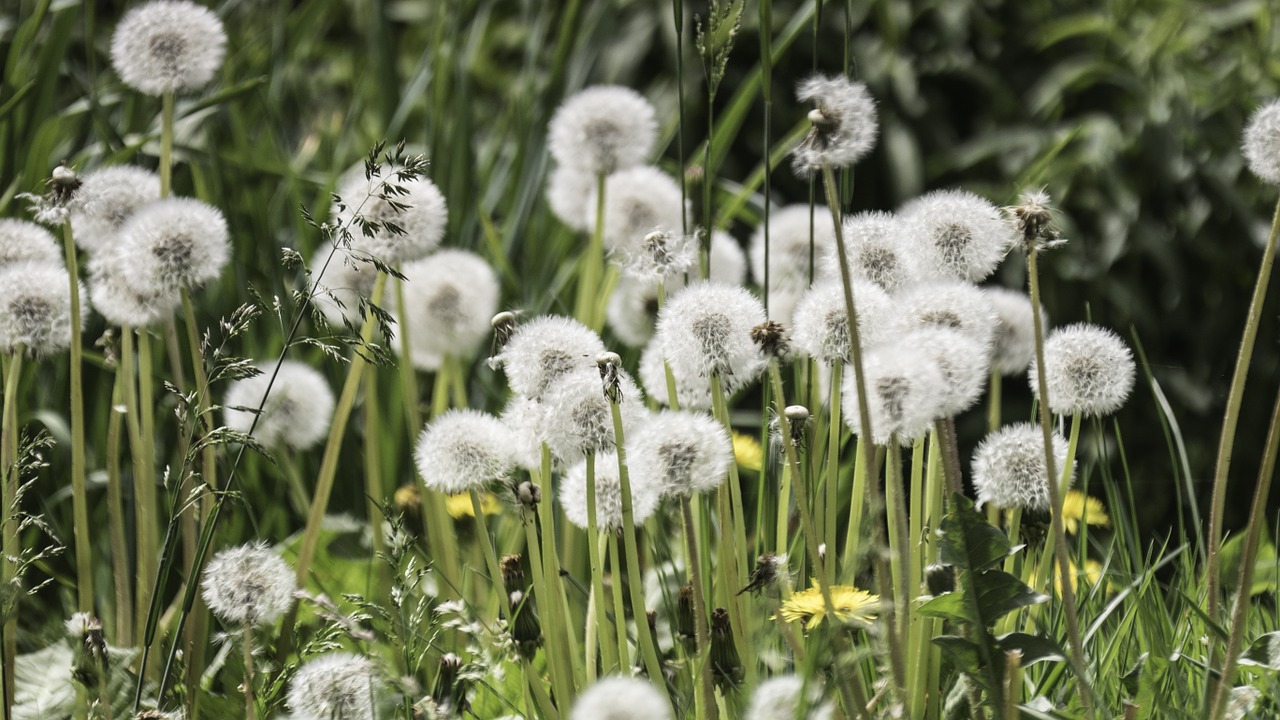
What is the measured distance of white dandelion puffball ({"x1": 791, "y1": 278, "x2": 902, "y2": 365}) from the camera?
118 cm

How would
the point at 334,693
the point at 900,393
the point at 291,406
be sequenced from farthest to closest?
1. the point at 291,406
2. the point at 334,693
3. the point at 900,393

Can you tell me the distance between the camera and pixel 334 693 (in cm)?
110

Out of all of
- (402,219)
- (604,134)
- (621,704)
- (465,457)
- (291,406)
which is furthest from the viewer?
(604,134)

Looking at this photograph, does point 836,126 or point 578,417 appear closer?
point 836,126

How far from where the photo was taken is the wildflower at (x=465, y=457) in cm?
131

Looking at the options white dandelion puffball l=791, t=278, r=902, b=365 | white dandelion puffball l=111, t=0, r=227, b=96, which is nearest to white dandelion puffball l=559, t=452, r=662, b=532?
white dandelion puffball l=791, t=278, r=902, b=365

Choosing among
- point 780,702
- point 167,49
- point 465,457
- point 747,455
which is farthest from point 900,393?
point 167,49

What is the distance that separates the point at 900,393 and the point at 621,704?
330 mm

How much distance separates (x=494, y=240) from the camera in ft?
7.21

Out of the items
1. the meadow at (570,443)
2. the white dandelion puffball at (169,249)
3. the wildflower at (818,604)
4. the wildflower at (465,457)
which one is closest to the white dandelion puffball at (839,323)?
the meadow at (570,443)

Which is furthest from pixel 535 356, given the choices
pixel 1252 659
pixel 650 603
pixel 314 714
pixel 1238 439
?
pixel 1238 439

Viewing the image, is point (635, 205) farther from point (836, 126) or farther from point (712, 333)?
point (836, 126)

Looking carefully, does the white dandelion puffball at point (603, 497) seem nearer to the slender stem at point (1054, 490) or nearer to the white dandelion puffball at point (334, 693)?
the white dandelion puffball at point (334, 693)

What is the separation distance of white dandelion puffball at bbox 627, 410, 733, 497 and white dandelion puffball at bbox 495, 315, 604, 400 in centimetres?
16
